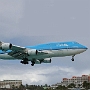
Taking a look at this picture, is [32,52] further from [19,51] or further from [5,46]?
[5,46]

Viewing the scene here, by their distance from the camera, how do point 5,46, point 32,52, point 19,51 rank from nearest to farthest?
point 5,46
point 32,52
point 19,51

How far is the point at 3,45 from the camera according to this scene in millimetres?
86562

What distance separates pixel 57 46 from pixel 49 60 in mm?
14021

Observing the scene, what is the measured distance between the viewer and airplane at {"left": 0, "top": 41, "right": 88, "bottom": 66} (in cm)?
8550

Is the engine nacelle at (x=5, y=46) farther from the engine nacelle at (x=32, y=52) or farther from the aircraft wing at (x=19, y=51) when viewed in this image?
the engine nacelle at (x=32, y=52)

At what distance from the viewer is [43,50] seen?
87500 millimetres

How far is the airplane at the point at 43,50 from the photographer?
8550 cm

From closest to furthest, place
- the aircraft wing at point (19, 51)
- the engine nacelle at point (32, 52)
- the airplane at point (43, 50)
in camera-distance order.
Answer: the airplane at point (43, 50) → the aircraft wing at point (19, 51) → the engine nacelle at point (32, 52)

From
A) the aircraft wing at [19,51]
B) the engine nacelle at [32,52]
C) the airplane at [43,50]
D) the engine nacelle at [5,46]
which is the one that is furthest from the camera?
the engine nacelle at [32,52]

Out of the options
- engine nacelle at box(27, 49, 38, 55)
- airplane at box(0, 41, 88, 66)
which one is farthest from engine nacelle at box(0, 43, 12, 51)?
engine nacelle at box(27, 49, 38, 55)

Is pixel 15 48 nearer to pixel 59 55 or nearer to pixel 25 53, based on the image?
pixel 25 53

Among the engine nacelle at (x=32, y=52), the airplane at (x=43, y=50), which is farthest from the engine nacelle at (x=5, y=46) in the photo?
the engine nacelle at (x=32, y=52)

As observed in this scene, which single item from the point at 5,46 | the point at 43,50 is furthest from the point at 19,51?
the point at 43,50

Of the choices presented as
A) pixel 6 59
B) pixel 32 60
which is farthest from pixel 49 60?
pixel 6 59
